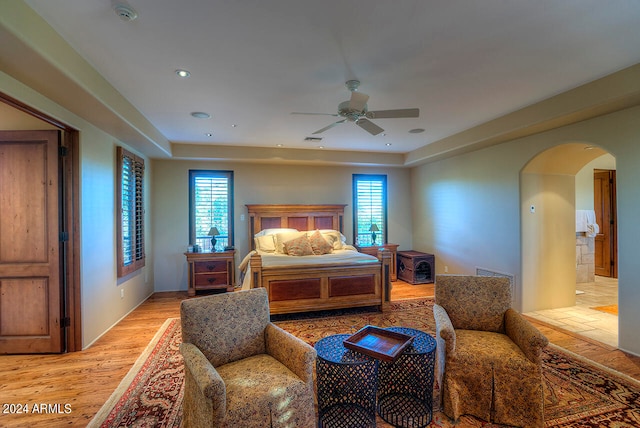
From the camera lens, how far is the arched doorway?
14.1 feet

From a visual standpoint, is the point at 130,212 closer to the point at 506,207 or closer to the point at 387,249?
the point at 387,249

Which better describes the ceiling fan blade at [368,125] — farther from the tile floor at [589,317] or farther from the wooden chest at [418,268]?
the wooden chest at [418,268]

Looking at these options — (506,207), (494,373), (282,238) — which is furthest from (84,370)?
(506,207)

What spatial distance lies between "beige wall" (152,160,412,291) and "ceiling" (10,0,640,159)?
2257 millimetres

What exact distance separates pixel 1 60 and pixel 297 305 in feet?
11.7

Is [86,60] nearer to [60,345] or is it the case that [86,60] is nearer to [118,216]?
[118,216]

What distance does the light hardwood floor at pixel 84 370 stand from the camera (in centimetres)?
226

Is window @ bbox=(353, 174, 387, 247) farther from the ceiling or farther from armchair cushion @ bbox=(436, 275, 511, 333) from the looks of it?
armchair cushion @ bbox=(436, 275, 511, 333)

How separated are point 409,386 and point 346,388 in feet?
1.79

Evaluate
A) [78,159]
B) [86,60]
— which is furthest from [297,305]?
[86,60]

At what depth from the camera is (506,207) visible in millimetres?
4500

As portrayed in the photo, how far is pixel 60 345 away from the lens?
318 centimetres

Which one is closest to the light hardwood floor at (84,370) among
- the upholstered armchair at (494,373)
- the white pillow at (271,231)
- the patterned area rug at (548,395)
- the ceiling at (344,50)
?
the patterned area rug at (548,395)

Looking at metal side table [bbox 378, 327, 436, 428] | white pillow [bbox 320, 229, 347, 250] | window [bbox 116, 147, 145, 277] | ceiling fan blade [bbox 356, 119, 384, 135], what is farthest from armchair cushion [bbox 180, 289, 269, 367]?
white pillow [bbox 320, 229, 347, 250]
